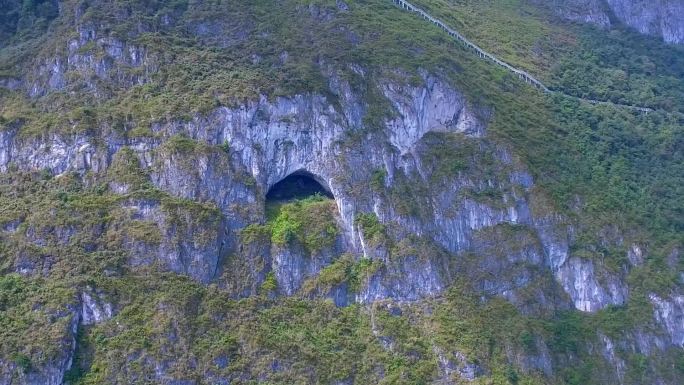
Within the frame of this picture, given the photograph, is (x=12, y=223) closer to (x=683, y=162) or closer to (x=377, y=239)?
(x=377, y=239)

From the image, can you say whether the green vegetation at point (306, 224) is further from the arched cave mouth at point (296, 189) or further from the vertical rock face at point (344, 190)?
the arched cave mouth at point (296, 189)

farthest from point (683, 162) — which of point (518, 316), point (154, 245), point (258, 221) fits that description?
point (154, 245)

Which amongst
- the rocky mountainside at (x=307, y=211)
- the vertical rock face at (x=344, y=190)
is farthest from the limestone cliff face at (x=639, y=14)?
the vertical rock face at (x=344, y=190)

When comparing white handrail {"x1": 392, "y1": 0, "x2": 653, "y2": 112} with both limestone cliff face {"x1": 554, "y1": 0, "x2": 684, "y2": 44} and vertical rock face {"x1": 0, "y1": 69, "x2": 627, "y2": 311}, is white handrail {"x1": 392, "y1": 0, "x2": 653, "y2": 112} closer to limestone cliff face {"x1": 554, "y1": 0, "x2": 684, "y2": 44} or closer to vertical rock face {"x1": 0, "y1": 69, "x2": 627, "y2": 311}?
vertical rock face {"x1": 0, "y1": 69, "x2": 627, "y2": 311}

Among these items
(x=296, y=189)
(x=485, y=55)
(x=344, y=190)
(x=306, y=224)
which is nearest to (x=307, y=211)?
(x=306, y=224)

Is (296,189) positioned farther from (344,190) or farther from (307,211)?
(344,190)
